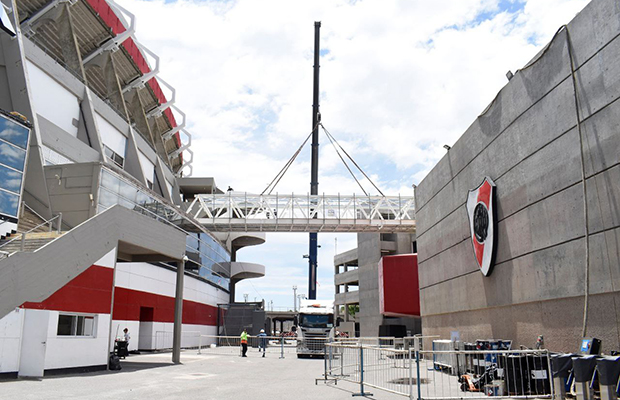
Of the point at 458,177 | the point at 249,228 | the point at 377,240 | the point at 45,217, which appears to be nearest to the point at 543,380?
the point at 458,177

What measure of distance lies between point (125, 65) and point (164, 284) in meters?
20.8

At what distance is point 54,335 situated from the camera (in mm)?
16266

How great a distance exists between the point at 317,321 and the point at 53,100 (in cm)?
2097

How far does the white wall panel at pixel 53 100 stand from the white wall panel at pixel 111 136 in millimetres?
2231

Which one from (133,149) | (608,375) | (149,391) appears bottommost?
(149,391)

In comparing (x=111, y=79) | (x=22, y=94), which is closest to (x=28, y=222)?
(x=22, y=94)

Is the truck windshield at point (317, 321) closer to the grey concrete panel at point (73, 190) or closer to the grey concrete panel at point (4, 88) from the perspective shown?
the grey concrete panel at point (73, 190)

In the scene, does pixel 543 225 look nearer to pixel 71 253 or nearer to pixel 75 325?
pixel 71 253

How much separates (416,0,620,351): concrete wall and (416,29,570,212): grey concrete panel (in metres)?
0.04

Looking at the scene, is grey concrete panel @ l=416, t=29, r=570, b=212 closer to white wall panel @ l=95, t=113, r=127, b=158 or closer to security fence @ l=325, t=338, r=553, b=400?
security fence @ l=325, t=338, r=553, b=400

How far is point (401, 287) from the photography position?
38156 millimetres

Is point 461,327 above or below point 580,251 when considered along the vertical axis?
below

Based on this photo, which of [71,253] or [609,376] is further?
[71,253]

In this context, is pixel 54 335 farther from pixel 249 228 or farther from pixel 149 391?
pixel 249 228
